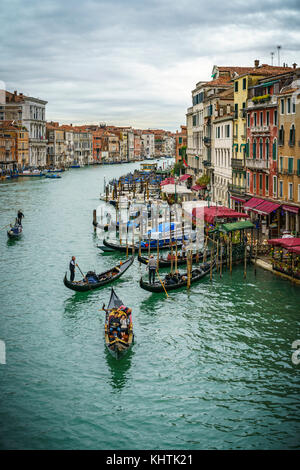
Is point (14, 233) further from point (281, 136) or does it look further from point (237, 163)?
point (281, 136)

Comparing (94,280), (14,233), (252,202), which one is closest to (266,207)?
(252,202)

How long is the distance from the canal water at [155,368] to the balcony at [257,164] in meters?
6.34

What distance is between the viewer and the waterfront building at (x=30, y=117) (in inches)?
3716

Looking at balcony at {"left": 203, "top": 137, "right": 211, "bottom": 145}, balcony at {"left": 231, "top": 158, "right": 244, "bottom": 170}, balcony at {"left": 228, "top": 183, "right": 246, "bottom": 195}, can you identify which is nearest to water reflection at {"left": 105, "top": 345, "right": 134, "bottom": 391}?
balcony at {"left": 228, "top": 183, "right": 246, "bottom": 195}

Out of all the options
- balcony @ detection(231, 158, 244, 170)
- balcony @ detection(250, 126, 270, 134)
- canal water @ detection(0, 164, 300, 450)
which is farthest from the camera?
balcony @ detection(231, 158, 244, 170)

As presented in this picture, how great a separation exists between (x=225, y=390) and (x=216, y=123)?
87.5 ft

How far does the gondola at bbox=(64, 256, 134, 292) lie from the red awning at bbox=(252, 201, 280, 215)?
23.3 feet

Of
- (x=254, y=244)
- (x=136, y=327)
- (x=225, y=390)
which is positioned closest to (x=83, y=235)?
(x=254, y=244)

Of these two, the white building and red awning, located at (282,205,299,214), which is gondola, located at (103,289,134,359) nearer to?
red awning, located at (282,205,299,214)

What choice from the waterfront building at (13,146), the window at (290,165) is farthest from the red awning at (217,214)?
the waterfront building at (13,146)

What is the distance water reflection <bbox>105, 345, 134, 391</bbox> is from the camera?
11.7 metres

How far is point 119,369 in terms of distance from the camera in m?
12.3

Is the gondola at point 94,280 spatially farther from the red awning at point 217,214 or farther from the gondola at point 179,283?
the red awning at point 217,214

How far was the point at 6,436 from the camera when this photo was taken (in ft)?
32.0
